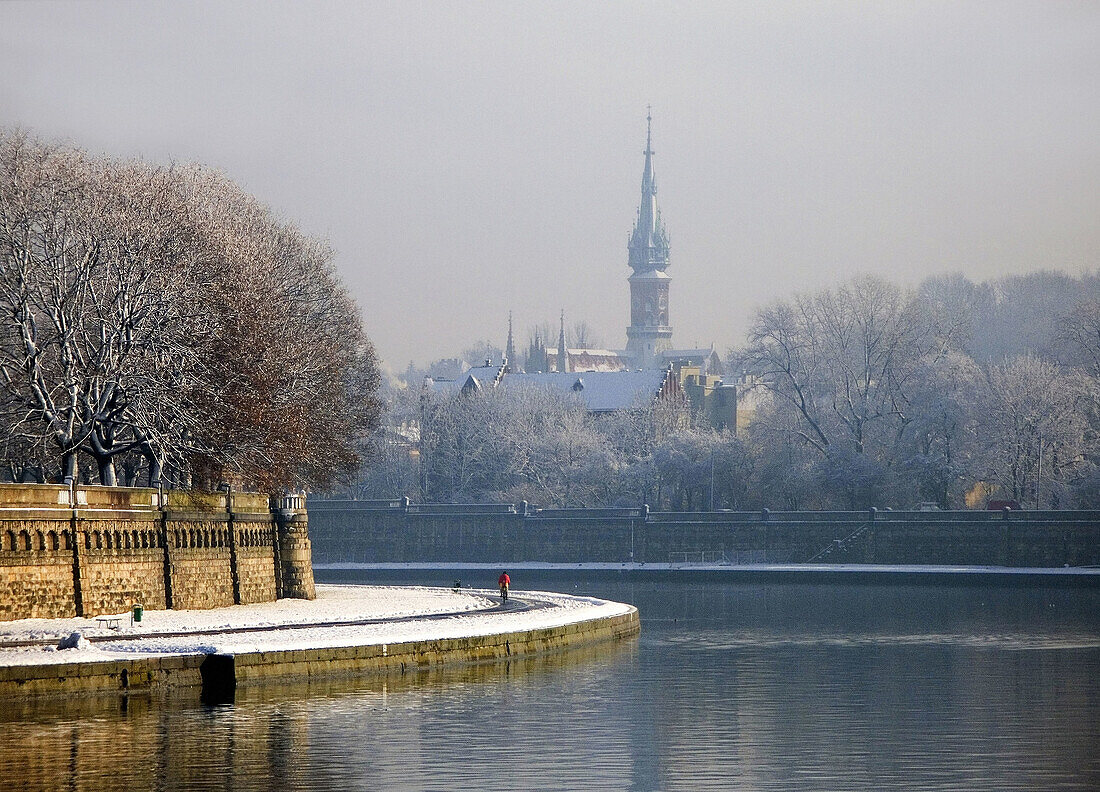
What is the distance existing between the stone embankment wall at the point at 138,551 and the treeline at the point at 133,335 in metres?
1.86

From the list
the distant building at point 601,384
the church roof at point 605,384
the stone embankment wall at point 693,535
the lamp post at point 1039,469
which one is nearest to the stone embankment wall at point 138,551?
the stone embankment wall at point 693,535

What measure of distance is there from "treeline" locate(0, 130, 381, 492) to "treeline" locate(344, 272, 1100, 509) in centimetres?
5516

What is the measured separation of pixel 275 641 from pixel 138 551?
11169mm

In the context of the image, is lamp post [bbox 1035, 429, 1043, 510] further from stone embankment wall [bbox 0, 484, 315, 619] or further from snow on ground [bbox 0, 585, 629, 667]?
stone embankment wall [bbox 0, 484, 315, 619]

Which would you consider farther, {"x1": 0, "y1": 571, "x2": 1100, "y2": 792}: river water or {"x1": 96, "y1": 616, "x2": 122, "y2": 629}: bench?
{"x1": 96, "y1": 616, "x2": 122, "y2": 629}: bench

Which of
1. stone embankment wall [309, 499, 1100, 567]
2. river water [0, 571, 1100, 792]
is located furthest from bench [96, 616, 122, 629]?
stone embankment wall [309, 499, 1100, 567]

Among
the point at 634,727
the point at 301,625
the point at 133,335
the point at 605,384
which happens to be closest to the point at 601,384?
the point at 605,384

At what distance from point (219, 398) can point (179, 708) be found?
23.1 metres

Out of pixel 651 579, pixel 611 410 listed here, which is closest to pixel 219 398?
pixel 651 579

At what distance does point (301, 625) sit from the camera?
49.5m

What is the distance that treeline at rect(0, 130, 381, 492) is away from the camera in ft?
178

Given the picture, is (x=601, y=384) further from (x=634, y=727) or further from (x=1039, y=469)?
(x=634, y=727)

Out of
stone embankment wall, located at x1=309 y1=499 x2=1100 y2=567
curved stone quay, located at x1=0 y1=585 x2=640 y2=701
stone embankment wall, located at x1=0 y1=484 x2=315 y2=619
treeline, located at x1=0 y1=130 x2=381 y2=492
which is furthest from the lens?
stone embankment wall, located at x1=309 y1=499 x2=1100 y2=567

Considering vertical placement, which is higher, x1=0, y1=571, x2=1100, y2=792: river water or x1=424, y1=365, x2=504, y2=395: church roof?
x1=424, y1=365, x2=504, y2=395: church roof
